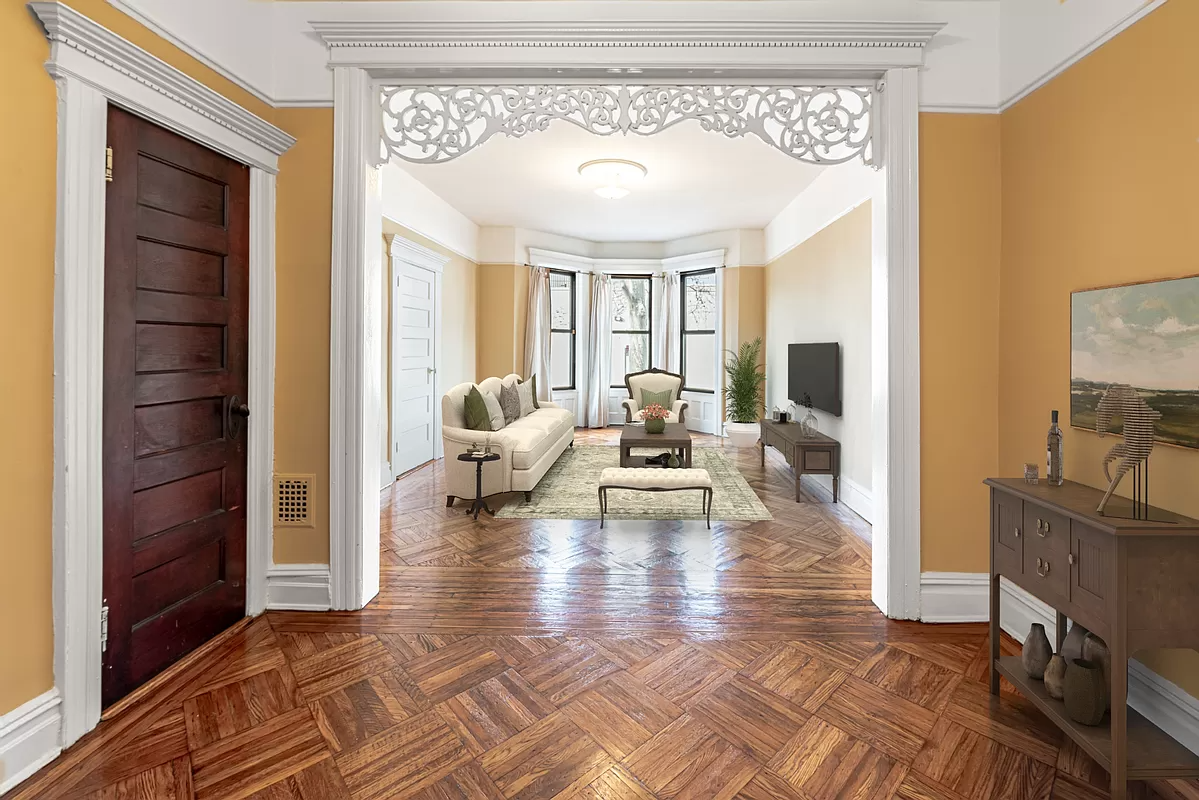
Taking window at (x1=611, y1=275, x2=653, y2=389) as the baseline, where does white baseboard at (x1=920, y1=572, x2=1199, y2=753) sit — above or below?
below

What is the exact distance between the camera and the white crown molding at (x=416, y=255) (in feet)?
17.4

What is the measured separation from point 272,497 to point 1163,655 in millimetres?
3460

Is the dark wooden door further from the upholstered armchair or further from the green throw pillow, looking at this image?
the green throw pillow

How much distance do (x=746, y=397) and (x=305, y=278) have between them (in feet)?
19.7

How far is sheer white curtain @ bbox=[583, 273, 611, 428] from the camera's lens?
9219 millimetres

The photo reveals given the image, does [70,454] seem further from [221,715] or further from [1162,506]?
[1162,506]

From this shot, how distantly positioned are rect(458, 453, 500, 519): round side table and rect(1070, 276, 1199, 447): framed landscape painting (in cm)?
345

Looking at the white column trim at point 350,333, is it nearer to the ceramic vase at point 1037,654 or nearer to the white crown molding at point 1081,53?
the ceramic vase at point 1037,654

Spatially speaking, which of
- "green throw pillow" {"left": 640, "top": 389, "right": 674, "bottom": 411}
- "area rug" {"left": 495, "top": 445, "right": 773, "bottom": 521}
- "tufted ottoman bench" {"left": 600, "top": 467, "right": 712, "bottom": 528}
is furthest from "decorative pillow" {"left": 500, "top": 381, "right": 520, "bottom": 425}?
"green throw pillow" {"left": 640, "top": 389, "right": 674, "bottom": 411}

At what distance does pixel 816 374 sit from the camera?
18.2 ft

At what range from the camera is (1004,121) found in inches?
104

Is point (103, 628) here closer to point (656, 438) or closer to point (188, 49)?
point (188, 49)

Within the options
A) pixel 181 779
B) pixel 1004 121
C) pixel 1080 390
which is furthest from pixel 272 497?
pixel 1004 121

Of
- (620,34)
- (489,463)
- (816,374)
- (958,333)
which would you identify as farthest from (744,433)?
(620,34)
